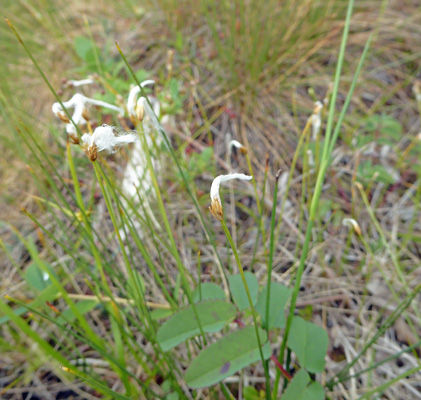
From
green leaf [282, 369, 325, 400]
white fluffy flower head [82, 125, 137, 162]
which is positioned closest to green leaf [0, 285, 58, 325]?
white fluffy flower head [82, 125, 137, 162]

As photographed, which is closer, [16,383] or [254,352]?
[254,352]

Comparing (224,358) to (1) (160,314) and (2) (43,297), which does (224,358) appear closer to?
(1) (160,314)

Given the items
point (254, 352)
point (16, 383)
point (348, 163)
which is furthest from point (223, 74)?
point (16, 383)

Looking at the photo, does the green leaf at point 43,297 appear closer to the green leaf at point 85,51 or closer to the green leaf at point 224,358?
the green leaf at point 224,358

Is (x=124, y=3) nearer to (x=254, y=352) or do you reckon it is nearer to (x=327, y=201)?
(x=327, y=201)

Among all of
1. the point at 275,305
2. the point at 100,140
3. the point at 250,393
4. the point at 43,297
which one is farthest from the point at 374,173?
the point at 43,297

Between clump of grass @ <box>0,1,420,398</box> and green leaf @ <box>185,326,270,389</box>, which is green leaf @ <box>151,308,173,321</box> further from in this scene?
green leaf @ <box>185,326,270,389</box>
